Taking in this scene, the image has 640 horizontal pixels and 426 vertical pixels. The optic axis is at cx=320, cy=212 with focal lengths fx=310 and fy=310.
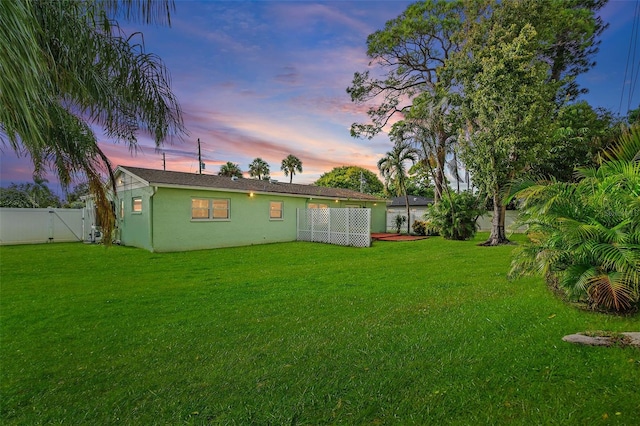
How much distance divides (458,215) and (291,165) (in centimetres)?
2414

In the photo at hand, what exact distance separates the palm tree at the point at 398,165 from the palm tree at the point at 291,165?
55.7 ft

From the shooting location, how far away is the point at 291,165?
36469 millimetres

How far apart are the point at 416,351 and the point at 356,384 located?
0.92 metres

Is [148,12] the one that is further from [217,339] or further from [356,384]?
[356,384]

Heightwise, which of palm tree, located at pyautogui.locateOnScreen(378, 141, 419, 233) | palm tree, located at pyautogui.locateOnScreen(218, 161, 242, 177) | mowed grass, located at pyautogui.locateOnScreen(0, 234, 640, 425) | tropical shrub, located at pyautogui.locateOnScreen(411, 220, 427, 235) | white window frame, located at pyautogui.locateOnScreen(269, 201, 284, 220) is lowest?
mowed grass, located at pyautogui.locateOnScreen(0, 234, 640, 425)

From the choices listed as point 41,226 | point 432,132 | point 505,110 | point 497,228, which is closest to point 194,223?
point 41,226

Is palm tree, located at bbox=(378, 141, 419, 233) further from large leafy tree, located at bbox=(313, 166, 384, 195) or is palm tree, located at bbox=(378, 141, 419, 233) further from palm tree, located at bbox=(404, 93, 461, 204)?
large leafy tree, located at bbox=(313, 166, 384, 195)

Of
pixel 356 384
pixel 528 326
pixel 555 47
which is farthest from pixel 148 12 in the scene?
pixel 555 47

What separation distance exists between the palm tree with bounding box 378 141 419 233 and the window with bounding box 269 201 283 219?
27.2 feet

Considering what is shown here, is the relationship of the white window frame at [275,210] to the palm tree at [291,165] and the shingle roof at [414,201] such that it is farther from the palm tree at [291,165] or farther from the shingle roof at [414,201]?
the palm tree at [291,165]

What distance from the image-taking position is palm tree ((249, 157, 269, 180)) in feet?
107

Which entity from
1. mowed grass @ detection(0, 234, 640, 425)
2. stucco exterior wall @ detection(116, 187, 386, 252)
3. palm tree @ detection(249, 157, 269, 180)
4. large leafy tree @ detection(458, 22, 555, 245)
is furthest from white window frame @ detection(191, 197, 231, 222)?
palm tree @ detection(249, 157, 269, 180)

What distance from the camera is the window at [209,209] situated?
43.7ft

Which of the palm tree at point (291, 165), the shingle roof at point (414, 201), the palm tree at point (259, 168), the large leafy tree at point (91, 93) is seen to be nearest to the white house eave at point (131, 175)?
the large leafy tree at point (91, 93)
